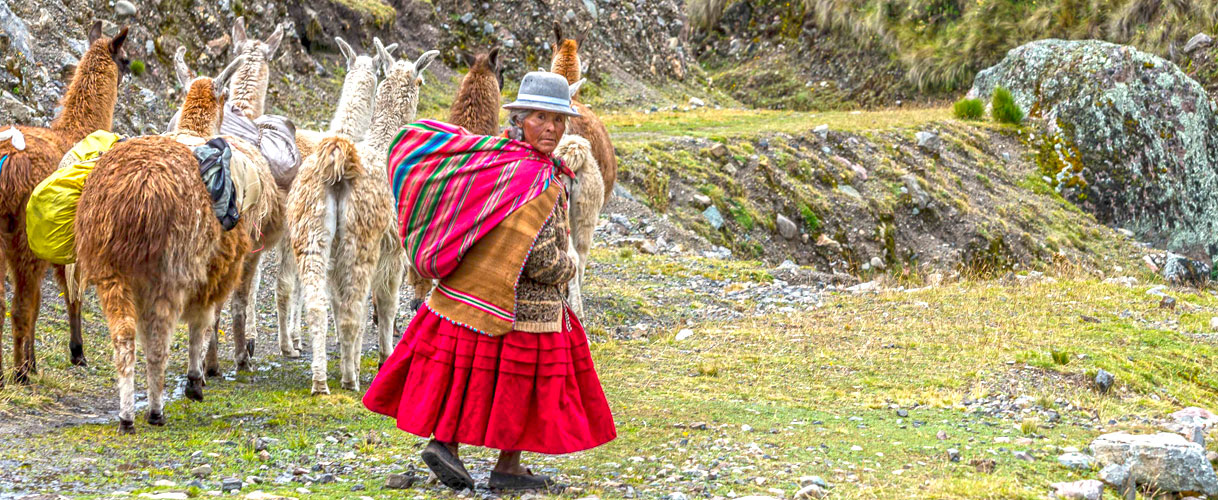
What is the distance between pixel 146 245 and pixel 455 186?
200 cm

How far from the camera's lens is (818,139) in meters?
17.7

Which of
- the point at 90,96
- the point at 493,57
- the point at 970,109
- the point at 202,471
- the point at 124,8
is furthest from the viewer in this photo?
the point at 970,109

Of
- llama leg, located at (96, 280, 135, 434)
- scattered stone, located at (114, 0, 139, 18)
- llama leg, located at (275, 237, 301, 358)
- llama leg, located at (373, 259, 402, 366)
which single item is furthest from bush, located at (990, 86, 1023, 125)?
llama leg, located at (96, 280, 135, 434)

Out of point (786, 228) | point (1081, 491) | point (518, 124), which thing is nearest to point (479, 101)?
point (518, 124)

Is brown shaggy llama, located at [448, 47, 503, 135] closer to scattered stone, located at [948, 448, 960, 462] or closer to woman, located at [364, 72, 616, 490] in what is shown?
woman, located at [364, 72, 616, 490]

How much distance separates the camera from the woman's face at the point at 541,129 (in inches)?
186

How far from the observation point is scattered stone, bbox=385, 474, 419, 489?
4703 mm

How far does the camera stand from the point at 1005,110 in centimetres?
2045

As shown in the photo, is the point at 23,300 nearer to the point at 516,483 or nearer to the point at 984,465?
the point at 516,483

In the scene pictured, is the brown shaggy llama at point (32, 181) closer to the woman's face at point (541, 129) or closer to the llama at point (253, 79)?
the llama at point (253, 79)

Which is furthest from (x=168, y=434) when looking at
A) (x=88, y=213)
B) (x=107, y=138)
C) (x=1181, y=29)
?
(x=1181, y=29)

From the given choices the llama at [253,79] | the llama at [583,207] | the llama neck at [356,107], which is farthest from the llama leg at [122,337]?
the llama at [583,207]

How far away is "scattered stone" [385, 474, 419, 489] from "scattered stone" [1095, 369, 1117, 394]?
459 centimetres

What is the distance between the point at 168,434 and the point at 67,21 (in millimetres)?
9685
